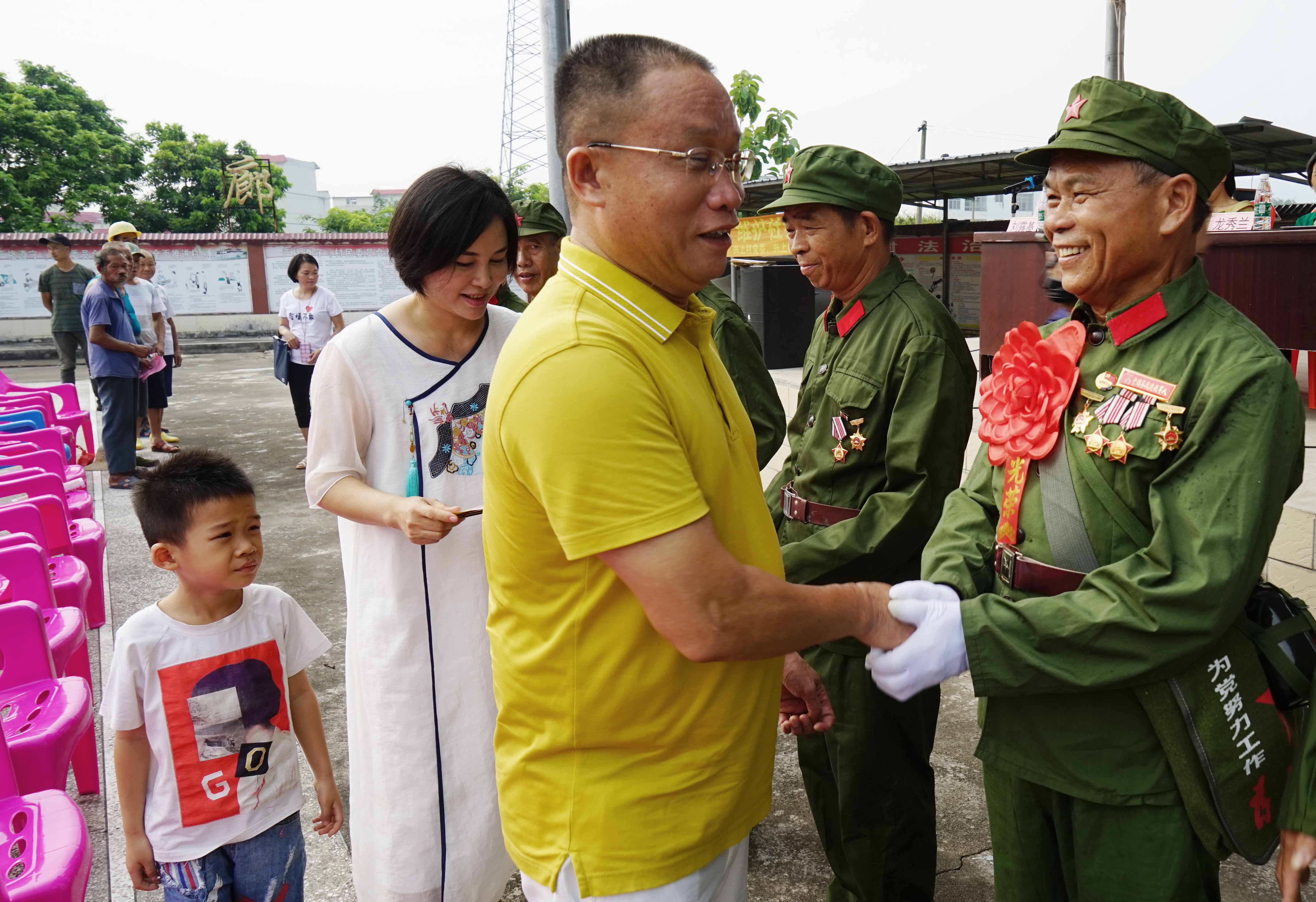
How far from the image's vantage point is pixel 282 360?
28.2ft

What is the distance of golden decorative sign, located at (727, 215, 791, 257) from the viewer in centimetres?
773

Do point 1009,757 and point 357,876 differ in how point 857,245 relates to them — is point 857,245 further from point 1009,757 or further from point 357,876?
point 357,876

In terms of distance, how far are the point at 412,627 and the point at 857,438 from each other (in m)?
1.20

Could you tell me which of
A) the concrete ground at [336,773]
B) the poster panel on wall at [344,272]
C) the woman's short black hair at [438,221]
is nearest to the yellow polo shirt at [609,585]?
the woman's short black hair at [438,221]

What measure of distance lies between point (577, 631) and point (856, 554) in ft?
4.01

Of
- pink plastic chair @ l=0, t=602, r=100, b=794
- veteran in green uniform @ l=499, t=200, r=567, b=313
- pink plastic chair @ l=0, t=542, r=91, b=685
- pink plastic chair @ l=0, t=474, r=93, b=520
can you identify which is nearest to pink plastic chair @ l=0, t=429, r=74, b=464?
pink plastic chair @ l=0, t=474, r=93, b=520

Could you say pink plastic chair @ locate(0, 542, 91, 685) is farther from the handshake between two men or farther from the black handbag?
the black handbag

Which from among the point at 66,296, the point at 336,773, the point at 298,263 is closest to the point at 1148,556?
the point at 336,773

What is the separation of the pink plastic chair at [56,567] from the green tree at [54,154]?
29.1 m

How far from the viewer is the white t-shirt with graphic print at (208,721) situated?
2.04 meters

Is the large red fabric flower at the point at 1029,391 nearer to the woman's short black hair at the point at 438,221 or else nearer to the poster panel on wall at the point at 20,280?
the woman's short black hair at the point at 438,221

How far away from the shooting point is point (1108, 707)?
1.58m

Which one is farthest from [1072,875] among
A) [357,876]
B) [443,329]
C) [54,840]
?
[54,840]

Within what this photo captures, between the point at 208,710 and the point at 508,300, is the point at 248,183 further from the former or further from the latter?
the point at 208,710
